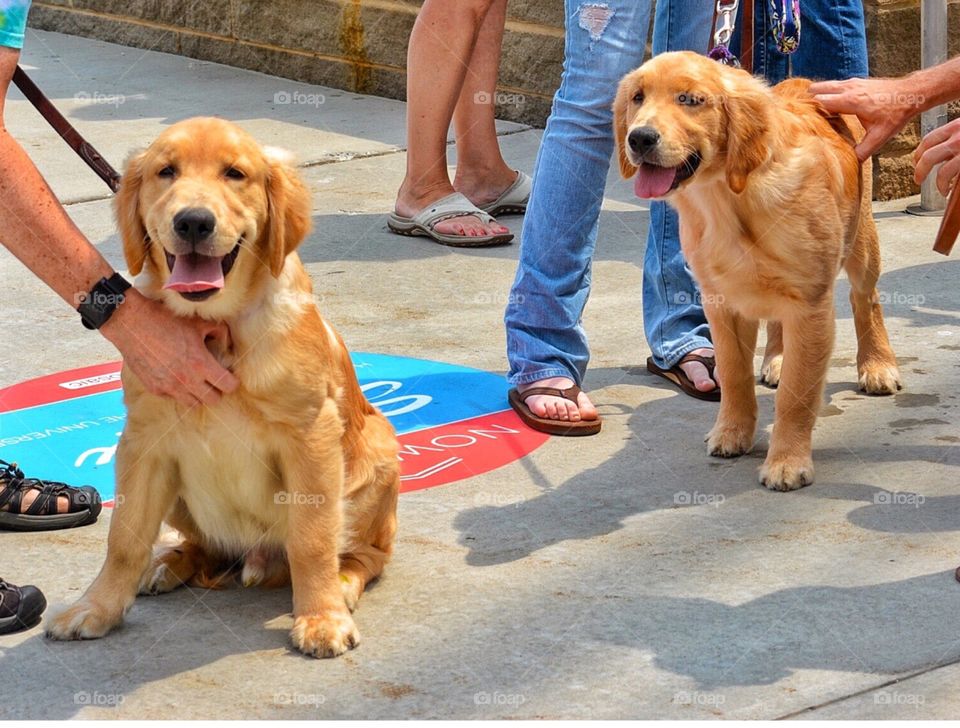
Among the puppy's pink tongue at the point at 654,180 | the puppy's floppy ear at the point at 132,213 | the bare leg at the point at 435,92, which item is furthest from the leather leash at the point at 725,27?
the puppy's floppy ear at the point at 132,213

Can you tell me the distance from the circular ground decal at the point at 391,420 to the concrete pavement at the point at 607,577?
0.37 feet

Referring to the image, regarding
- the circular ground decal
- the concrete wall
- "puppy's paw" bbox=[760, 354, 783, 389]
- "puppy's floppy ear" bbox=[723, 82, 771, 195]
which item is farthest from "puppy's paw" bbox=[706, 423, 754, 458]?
the concrete wall

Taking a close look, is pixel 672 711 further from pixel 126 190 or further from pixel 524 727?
pixel 126 190

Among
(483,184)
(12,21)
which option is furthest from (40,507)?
(483,184)

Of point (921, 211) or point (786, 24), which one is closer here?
point (786, 24)

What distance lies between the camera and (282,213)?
3109 mm

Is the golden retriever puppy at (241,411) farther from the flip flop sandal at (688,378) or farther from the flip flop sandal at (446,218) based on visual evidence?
the flip flop sandal at (446,218)

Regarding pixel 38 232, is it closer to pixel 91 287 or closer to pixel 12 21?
pixel 91 287

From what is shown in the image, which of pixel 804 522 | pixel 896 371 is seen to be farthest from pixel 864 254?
pixel 804 522

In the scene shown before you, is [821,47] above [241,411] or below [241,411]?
above

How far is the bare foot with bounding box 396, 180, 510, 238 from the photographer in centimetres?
648

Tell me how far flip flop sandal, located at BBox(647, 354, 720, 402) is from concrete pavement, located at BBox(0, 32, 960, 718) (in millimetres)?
63

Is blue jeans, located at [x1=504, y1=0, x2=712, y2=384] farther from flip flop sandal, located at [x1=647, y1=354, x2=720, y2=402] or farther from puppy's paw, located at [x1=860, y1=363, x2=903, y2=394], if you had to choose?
puppy's paw, located at [x1=860, y1=363, x2=903, y2=394]

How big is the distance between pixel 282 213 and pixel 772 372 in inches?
94.7
